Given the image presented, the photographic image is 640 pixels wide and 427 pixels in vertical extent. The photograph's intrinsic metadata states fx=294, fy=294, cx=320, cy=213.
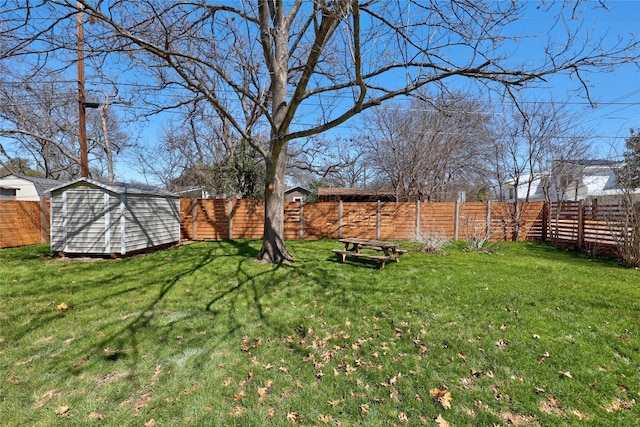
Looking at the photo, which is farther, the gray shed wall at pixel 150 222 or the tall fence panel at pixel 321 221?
the tall fence panel at pixel 321 221

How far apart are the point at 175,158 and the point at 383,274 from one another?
63.8 feet

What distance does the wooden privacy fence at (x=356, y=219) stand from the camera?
36.6 feet

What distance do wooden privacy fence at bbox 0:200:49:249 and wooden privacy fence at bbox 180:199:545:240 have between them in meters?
4.44

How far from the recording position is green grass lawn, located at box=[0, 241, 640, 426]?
93.4 inches

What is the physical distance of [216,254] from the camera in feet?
26.9

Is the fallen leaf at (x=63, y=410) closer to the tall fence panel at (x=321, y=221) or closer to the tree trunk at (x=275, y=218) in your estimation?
the tree trunk at (x=275, y=218)

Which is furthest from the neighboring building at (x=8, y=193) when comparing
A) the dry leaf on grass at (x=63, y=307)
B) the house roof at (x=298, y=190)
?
the house roof at (x=298, y=190)

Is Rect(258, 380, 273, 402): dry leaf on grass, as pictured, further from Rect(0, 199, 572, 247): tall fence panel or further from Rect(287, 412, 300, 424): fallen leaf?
Rect(0, 199, 572, 247): tall fence panel

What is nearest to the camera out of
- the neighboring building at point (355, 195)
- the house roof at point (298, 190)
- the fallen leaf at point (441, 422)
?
the fallen leaf at point (441, 422)

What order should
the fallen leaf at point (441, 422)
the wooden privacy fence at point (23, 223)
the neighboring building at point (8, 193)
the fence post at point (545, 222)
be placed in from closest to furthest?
the fallen leaf at point (441, 422)
the wooden privacy fence at point (23, 223)
the fence post at point (545, 222)
the neighboring building at point (8, 193)

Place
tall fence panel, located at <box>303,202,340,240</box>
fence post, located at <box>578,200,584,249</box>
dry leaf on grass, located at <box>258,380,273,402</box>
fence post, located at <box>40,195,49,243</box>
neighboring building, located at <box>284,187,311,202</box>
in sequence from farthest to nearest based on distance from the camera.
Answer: neighboring building, located at <box>284,187,311,202</box>
tall fence panel, located at <box>303,202,340,240</box>
fence post, located at <box>40,195,49,243</box>
fence post, located at <box>578,200,584,249</box>
dry leaf on grass, located at <box>258,380,273,402</box>

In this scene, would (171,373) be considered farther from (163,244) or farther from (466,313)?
(163,244)

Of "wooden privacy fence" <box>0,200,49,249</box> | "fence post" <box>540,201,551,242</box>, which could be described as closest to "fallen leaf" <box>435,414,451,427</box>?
"fence post" <box>540,201,551,242</box>

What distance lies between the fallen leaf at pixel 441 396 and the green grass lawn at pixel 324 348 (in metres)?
0.01
